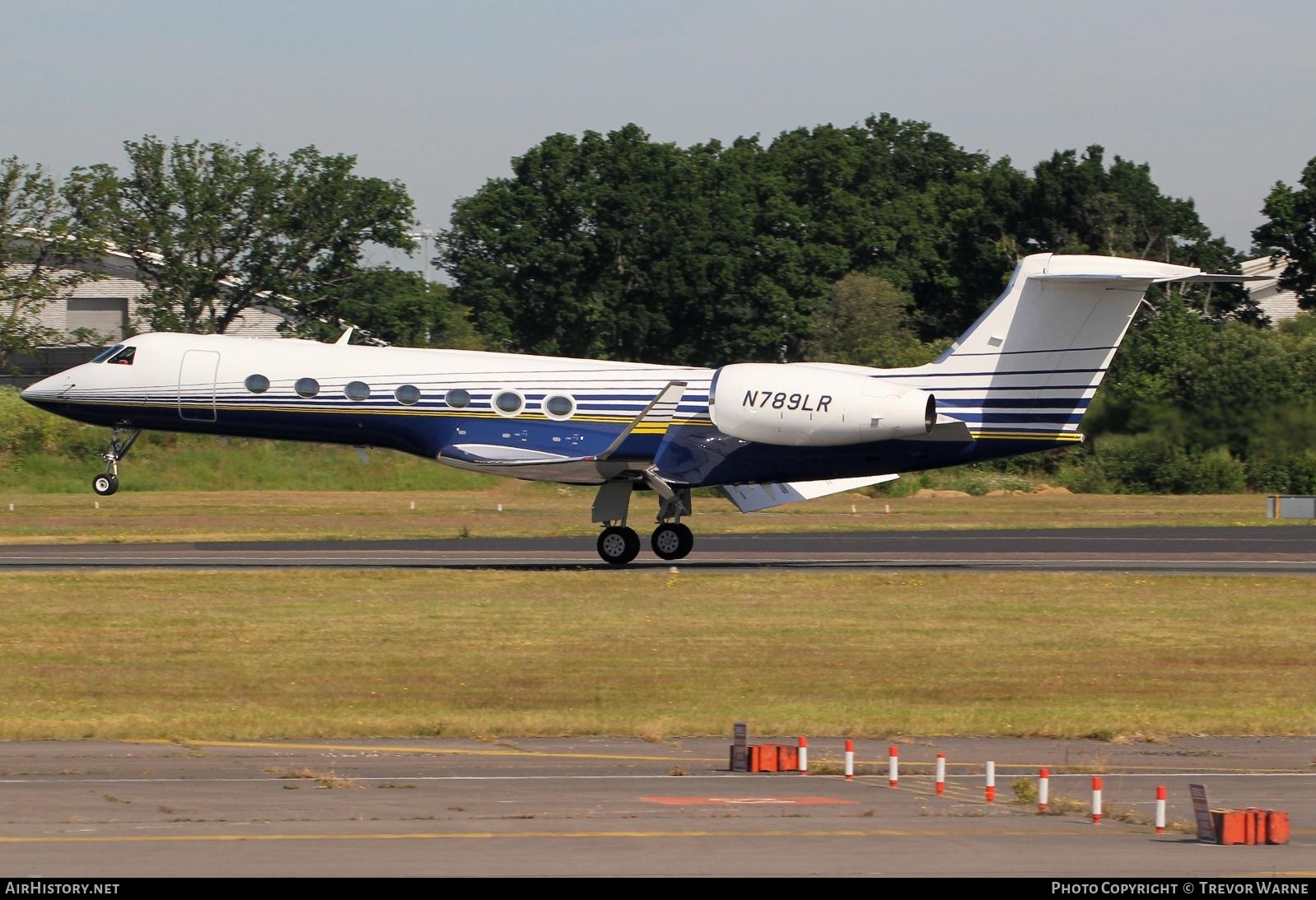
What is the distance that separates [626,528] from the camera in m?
31.1

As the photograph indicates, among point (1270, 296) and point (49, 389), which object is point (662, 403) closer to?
point (49, 389)

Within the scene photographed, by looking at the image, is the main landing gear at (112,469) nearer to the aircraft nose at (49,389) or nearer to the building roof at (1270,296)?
the aircraft nose at (49,389)

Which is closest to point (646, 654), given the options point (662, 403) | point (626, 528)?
point (662, 403)

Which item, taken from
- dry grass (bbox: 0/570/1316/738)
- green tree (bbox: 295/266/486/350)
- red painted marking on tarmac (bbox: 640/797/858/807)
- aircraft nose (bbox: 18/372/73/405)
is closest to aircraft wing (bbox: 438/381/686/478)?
dry grass (bbox: 0/570/1316/738)

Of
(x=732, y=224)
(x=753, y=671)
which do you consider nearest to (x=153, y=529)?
(x=753, y=671)

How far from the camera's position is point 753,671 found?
20.5m

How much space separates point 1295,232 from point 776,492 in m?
56.0

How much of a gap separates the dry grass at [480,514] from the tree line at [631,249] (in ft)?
33.8

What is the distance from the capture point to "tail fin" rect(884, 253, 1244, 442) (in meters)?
28.6

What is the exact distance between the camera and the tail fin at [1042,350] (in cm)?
2859

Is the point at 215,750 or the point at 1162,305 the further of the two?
the point at 1162,305

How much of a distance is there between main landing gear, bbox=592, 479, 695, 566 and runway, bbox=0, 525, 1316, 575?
1.87ft

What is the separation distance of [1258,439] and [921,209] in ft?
184

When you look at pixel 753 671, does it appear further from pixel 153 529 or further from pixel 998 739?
pixel 153 529
